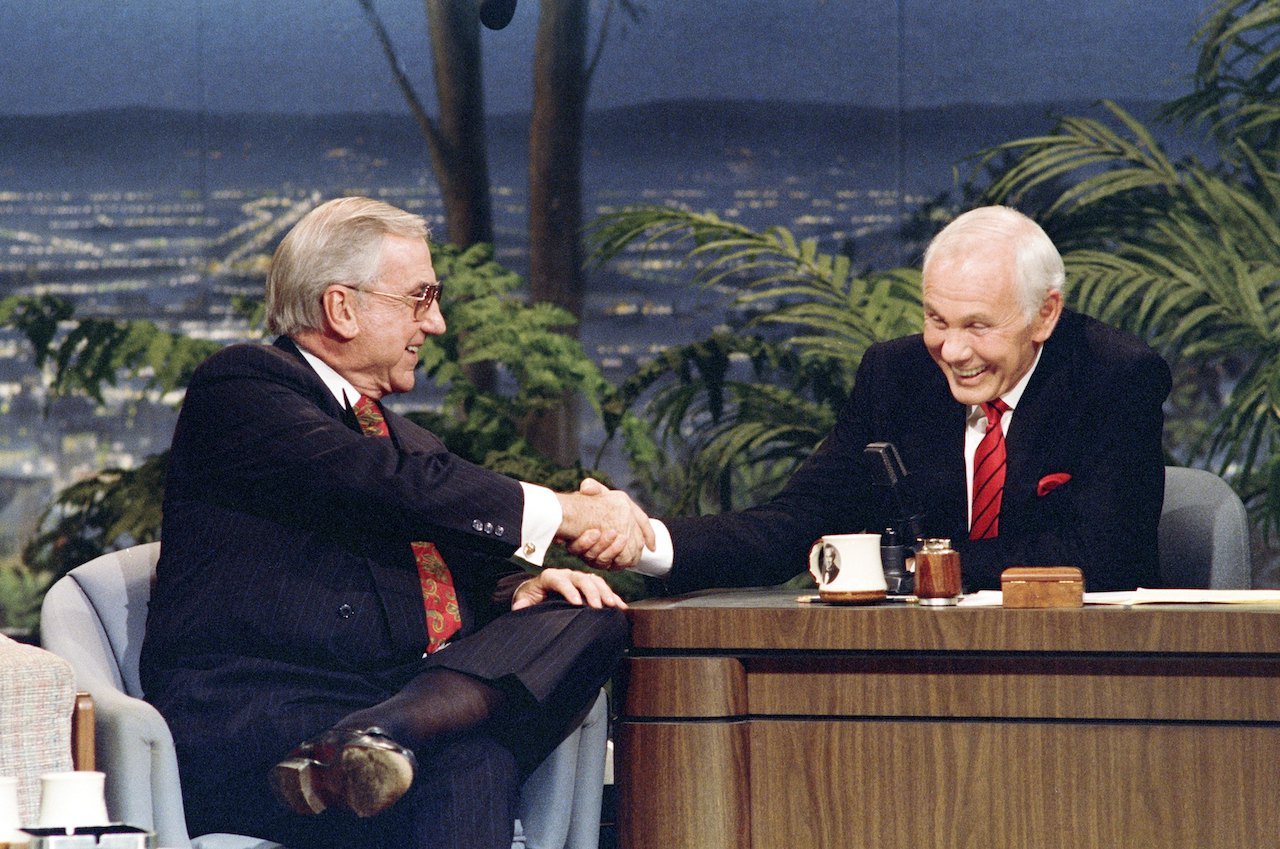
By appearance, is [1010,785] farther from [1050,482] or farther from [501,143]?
[501,143]

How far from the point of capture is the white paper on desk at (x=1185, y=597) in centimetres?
229

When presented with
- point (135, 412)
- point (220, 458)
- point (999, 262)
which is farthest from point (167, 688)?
point (135, 412)

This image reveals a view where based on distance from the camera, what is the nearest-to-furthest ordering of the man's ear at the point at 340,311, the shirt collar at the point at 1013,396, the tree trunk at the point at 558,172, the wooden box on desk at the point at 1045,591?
the wooden box on desk at the point at 1045,591 < the man's ear at the point at 340,311 < the shirt collar at the point at 1013,396 < the tree trunk at the point at 558,172

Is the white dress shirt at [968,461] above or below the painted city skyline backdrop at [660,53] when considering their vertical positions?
below

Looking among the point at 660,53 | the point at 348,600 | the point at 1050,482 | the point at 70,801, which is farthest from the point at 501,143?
the point at 70,801

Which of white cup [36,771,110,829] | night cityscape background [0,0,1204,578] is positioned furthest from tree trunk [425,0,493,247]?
white cup [36,771,110,829]

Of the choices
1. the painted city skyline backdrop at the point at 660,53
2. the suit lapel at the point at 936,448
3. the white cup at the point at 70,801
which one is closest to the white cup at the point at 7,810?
the white cup at the point at 70,801

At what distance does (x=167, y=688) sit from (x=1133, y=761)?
138 centimetres

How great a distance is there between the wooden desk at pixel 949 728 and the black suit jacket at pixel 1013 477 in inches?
19.3

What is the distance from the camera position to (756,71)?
5551mm

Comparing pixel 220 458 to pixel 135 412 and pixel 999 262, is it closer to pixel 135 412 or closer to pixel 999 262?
pixel 999 262

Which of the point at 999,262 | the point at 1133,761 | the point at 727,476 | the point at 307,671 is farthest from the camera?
the point at 727,476

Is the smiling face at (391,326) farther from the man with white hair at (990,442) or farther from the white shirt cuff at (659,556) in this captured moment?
the white shirt cuff at (659,556)

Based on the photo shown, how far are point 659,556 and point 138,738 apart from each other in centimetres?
96
